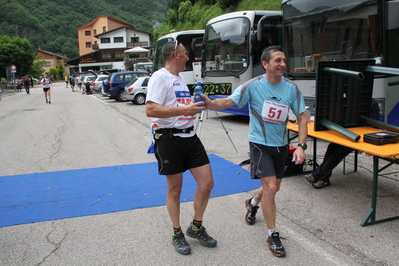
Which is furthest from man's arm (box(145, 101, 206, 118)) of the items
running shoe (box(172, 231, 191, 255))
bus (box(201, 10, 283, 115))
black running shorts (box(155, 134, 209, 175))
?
bus (box(201, 10, 283, 115))

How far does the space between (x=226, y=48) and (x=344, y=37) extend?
470cm

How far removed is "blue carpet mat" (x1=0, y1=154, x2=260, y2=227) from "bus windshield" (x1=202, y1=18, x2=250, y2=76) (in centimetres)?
536

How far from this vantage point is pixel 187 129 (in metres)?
3.31

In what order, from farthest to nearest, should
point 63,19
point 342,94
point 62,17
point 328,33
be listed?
point 62,17 → point 63,19 → point 328,33 → point 342,94

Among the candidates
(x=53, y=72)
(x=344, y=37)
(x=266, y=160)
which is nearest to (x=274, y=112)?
(x=266, y=160)

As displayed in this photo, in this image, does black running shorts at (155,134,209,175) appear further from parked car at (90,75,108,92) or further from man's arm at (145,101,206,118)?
parked car at (90,75,108,92)

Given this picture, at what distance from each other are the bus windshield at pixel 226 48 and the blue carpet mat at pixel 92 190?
536 centimetres

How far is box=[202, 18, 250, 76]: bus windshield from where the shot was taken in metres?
11.0

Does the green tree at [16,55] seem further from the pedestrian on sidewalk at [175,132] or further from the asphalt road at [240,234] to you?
the pedestrian on sidewalk at [175,132]

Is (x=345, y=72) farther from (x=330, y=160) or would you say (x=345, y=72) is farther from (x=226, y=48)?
(x=226, y=48)

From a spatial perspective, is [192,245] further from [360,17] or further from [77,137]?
[77,137]

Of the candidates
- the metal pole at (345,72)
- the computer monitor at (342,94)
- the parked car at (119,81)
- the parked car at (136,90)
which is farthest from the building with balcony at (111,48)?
the metal pole at (345,72)

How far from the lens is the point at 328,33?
775cm

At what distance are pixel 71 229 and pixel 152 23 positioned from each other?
447 ft
